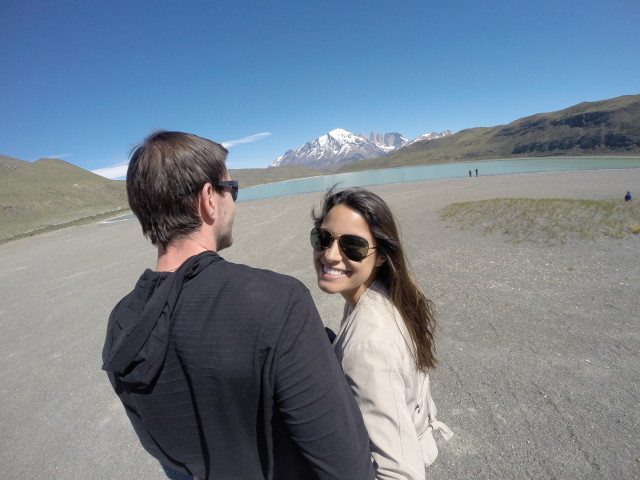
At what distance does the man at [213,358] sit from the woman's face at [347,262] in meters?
0.97

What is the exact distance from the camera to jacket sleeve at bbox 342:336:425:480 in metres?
1.53

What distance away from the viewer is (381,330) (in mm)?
1659

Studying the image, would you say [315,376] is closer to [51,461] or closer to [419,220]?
[51,461]

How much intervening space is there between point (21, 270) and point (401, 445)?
75.8ft

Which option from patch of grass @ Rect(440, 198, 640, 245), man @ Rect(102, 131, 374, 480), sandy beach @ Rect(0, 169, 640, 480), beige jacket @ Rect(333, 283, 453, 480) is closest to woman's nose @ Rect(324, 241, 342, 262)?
beige jacket @ Rect(333, 283, 453, 480)

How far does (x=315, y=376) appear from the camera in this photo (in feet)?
3.62

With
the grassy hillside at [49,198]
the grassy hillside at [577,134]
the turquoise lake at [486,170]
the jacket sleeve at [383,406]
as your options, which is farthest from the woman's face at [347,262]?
the grassy hillside at [577,134]

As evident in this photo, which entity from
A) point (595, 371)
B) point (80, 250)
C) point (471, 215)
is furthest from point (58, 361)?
point (80, 250)

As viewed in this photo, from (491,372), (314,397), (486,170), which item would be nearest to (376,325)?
(314,397)

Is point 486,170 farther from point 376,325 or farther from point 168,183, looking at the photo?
point 168,183

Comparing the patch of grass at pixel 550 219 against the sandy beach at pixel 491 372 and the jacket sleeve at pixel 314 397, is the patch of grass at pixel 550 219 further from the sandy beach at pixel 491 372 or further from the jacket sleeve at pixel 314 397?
the jacket sleeve at pixel 314 397

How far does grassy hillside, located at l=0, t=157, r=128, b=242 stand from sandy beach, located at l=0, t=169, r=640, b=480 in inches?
1868

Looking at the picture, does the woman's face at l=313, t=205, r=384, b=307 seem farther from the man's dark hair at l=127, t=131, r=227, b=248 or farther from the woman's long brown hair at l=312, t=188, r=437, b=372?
the man's dark hair at l=127, t=131, r=227, b=248

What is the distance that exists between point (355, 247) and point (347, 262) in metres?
0.12
